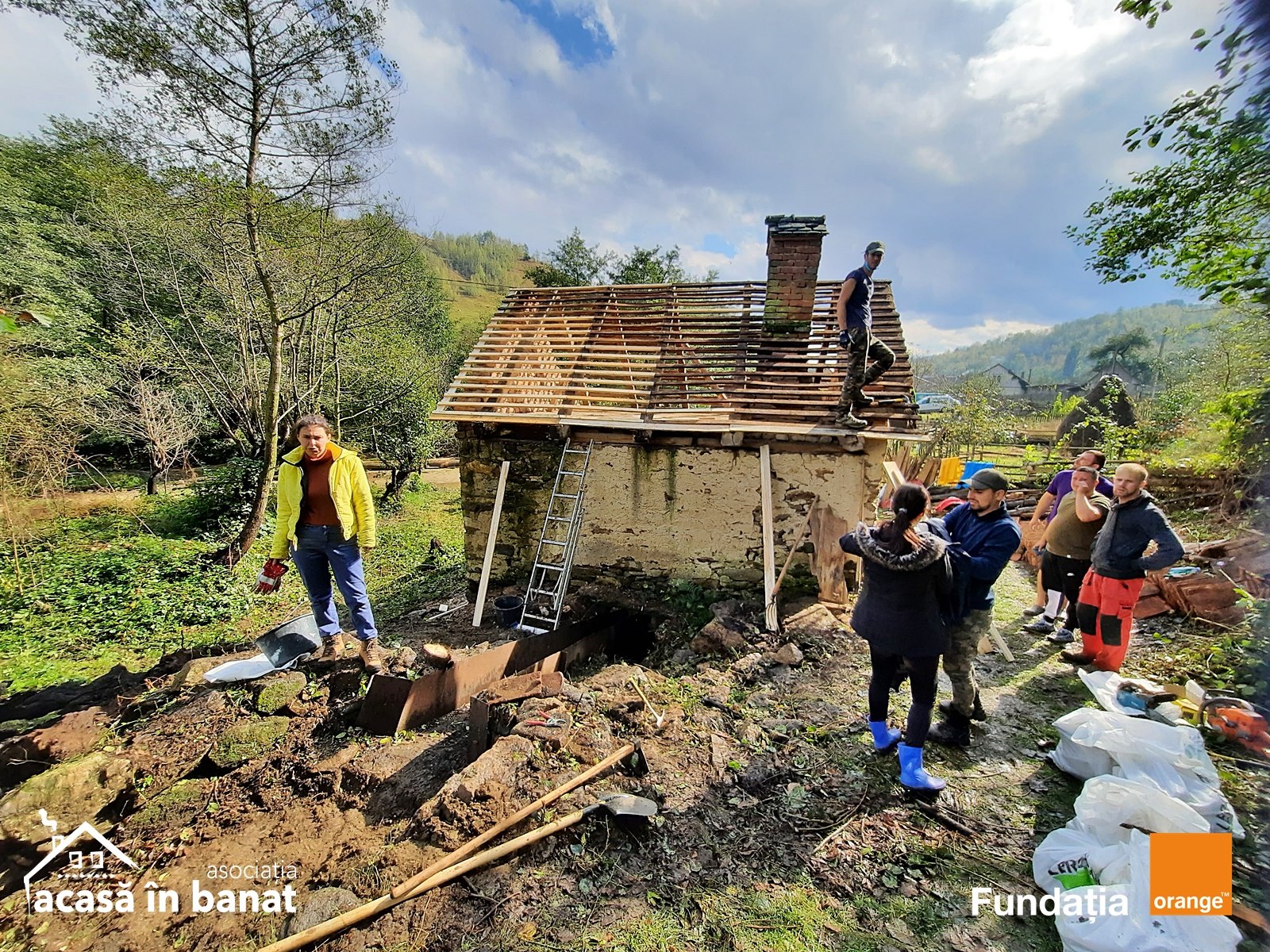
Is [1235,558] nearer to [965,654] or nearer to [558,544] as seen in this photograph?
[965,654]

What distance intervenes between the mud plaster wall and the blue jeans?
2.95 meters

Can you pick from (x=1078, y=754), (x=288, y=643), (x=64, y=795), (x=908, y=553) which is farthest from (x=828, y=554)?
(x=64, y=795)

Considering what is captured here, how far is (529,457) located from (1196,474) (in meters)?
12.4

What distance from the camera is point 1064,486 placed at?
17.3 ft

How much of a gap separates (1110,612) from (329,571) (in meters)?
7.18

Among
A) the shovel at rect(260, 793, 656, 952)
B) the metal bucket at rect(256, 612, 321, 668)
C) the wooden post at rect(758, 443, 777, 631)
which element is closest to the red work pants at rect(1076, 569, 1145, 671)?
the wooden post at rect(758, 443, 777, 631)

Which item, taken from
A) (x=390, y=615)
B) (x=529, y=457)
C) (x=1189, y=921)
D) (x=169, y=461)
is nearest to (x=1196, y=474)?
(x=1189, y=921)

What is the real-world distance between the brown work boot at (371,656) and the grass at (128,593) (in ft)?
8.47

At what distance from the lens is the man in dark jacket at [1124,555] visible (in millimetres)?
3762

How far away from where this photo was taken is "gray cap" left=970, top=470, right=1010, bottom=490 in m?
3.32

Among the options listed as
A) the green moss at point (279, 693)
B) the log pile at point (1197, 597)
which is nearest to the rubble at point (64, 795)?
the green moss at point (279, 693)

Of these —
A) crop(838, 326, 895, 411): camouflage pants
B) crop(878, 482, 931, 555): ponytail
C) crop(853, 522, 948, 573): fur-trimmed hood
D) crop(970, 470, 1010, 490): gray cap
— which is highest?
crop(838, 326, 895, 411): camouflage pants

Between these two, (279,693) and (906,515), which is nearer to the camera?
(906,515)

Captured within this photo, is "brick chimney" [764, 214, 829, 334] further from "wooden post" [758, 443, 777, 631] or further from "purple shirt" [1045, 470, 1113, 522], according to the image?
"purple shirt" [1045, 470, 1113, 522]
